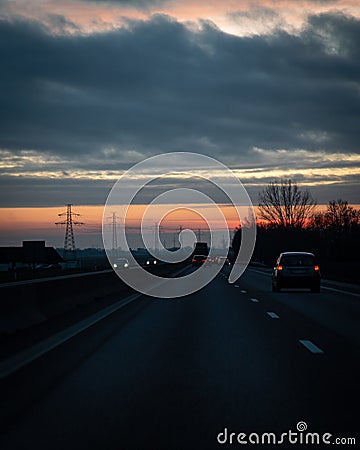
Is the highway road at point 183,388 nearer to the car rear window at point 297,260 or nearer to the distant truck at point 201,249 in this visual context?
the car rear window at point 297,260

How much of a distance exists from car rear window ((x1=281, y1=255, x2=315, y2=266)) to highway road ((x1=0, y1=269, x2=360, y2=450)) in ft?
56.3

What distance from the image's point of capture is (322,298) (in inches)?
1156

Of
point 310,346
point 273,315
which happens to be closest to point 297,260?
point 273,315

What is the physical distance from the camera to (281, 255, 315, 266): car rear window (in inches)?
1362

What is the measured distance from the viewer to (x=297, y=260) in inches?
1372

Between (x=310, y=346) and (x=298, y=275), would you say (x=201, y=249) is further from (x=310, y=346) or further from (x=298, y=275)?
(x=310, y=346)

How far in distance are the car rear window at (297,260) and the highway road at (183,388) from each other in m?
17.2

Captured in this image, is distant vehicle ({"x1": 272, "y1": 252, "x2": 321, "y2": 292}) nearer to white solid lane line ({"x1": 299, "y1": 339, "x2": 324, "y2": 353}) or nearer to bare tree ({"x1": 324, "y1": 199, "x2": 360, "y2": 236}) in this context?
white solid lane line ({"x1": 299, "y1": 339, "x2": 324, "y2": 353})

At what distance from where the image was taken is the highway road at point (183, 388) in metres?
7.30

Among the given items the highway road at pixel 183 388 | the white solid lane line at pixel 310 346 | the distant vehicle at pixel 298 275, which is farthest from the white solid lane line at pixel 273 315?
the distant vehicle at pixel 298 275

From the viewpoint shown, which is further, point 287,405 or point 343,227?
point 343,227

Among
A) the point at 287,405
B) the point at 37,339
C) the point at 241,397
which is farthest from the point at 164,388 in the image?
the point at 37,339

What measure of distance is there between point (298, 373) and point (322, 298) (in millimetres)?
19025

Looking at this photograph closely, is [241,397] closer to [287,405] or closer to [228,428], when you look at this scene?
[287,405]
